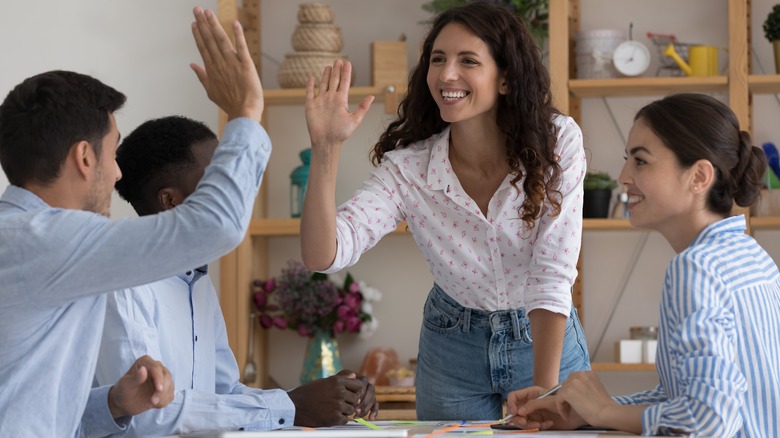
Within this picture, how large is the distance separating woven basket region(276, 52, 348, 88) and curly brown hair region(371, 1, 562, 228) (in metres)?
1.48

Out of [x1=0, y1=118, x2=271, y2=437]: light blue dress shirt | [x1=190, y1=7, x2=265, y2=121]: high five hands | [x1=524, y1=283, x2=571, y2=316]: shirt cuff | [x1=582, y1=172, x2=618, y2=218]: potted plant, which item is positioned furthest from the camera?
[x1=582, y1=172, x2=618, y2=218]: potted plant

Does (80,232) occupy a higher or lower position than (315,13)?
lower

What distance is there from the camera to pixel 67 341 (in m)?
1.39

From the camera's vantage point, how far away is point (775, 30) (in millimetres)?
3625

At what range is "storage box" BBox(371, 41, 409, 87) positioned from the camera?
377cm

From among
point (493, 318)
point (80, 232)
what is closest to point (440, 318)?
point (493, 318)

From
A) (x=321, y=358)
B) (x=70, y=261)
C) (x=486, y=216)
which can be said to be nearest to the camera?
(x=70, y=261)

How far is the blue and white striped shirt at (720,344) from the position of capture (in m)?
1.34

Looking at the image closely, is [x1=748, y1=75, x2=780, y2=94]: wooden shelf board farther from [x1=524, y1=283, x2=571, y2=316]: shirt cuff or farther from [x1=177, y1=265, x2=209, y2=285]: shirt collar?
[x1=177, y1=265, x2=209, y2=285]: shirt collar

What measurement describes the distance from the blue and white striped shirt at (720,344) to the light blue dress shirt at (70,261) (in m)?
0.57

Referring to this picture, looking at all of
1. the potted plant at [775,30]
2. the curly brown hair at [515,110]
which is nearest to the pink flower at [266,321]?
the curly brown hair at [515,110]

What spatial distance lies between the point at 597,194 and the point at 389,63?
2.77 feet

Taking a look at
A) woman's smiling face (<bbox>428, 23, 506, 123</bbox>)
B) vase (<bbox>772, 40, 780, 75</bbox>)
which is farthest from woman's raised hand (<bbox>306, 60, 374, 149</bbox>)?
vase (<bbox>772, 40, 780, 75</bbox>)

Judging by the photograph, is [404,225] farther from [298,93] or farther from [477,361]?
[477,361]
